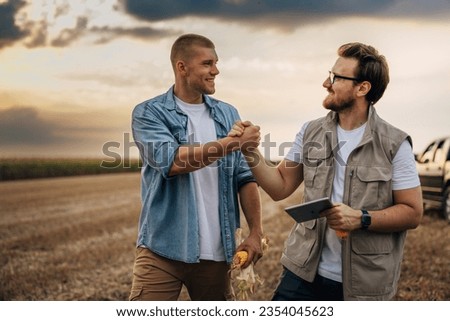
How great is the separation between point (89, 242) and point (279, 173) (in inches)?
301

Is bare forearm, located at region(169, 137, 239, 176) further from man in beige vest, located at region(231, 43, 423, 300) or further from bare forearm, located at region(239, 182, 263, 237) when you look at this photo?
bare forearm, located at region(239, 182, 263, 237)

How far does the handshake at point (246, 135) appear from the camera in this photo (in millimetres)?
3047

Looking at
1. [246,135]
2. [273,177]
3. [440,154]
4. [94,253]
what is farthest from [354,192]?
[440,154]

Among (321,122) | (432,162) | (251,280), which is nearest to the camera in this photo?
(321,122)

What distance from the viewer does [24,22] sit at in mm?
5602

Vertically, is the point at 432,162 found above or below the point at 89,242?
above

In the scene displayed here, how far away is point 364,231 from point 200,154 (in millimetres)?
795

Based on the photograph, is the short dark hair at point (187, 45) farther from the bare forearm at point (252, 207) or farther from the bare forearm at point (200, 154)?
the bare forearm at point (252, 207)

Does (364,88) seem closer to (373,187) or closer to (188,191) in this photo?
(373,187)

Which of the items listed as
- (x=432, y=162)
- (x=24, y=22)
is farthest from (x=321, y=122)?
(x=432, y=162)

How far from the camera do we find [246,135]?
120 inches

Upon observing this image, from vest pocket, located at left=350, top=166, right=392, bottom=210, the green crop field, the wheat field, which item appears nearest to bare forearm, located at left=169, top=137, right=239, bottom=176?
vest pocket, located at left=350, top=166, right=392, bottom=210

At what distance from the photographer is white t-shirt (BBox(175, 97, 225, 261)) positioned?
10.3 ft
